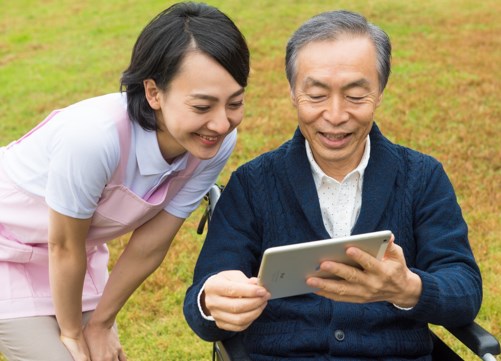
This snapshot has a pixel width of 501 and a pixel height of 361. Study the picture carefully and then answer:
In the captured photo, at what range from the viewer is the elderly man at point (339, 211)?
8.46ft

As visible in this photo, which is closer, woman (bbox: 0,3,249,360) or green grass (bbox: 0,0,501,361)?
woman (bbox: 0,3,249,360)

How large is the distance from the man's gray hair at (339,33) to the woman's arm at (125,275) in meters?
0.75

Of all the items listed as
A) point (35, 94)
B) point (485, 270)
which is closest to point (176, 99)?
point (485, 270)

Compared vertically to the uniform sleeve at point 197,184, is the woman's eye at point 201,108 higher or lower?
higher

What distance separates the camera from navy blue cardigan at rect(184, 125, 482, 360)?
2.63 meters

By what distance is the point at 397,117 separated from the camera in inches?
285

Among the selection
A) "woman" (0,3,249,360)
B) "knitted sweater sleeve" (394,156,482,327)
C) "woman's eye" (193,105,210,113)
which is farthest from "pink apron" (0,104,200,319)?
"knitted sweater sleeve" (394,156,482,327)

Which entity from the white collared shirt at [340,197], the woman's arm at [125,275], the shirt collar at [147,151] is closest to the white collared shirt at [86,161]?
the shirt collar at [147,151]

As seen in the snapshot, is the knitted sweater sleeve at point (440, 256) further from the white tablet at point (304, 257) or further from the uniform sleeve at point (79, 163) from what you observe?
the uniform sleeve at point (79, 163)

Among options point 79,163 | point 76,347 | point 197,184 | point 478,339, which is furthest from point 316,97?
point 76,347

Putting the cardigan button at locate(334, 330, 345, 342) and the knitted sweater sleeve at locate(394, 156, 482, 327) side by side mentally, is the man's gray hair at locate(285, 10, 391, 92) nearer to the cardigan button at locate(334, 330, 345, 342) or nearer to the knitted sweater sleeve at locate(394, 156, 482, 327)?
the knitted sweater sleeve at locate(394, 156, 482, 327)

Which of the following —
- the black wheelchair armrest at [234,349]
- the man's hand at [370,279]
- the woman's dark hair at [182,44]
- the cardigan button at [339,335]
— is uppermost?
the woman's dark hair at [182,44]

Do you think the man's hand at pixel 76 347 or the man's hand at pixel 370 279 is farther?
the man's hand at pixel 76 347

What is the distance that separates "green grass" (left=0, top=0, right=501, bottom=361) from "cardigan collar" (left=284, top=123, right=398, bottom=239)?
5.53ft
